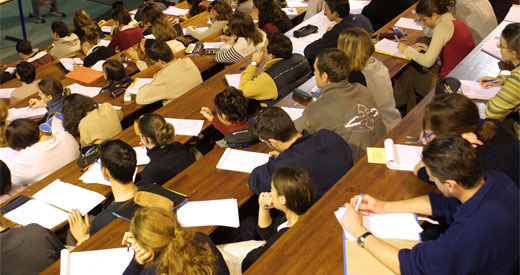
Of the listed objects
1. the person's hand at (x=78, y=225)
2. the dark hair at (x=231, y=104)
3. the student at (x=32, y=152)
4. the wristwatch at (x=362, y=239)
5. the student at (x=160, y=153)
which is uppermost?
the wristwatch at (x=362, y=239)

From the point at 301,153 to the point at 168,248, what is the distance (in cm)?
114

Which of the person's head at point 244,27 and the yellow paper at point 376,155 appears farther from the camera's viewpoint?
the person's head at point 244,27

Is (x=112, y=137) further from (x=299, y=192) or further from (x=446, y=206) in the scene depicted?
(x=446, y=206)

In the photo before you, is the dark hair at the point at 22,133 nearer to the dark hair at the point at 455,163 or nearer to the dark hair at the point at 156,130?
the dark hair at the point at 156,130

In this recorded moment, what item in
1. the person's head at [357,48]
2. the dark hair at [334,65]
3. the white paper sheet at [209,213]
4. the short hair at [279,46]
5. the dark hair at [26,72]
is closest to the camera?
the white paper sheet at [209,213]

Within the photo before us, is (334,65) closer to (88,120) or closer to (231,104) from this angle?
(231,104)

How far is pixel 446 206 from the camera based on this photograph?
8.99 ft

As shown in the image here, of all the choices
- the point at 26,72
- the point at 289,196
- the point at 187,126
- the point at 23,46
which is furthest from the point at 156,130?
the point at 23,46

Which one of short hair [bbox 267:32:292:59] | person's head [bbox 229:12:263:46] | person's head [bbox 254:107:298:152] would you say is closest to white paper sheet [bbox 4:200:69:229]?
person's head [bbox 254:107:298:152]

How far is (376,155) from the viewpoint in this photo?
3355 millimetres

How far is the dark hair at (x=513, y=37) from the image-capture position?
3955 mm

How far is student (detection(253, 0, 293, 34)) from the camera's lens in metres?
6.21

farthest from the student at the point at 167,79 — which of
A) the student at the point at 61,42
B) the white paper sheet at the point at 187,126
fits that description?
the student at the point at 61,42

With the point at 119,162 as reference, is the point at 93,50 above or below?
below
